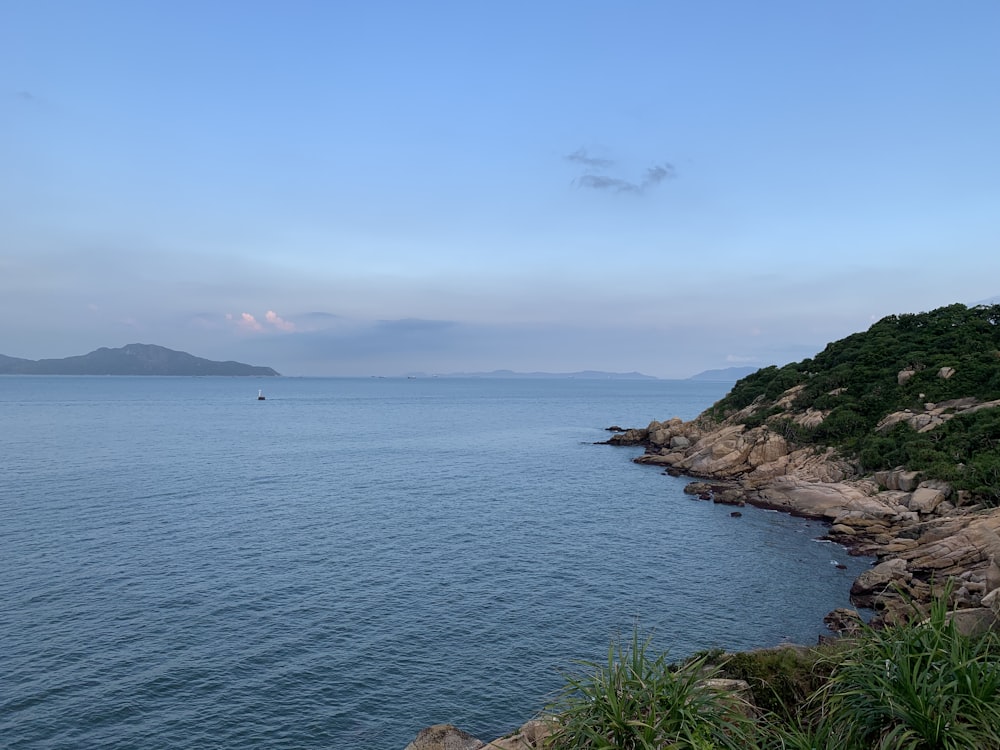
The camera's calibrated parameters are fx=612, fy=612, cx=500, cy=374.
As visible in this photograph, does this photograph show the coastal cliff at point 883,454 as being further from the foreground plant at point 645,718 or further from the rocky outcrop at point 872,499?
the foreground plant at point 645,718

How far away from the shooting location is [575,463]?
324 ft

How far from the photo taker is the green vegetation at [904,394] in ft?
184

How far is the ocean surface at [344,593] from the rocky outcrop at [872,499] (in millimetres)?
3250

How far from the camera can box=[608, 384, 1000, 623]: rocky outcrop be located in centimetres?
3875

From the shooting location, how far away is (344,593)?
134 feet

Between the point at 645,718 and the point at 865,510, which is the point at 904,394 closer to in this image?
the point at 865,510

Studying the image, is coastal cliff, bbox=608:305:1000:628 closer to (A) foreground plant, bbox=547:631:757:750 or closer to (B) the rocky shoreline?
(B) the rocky shoreline

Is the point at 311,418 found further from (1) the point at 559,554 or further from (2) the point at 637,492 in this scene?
(1) the point at 559,554

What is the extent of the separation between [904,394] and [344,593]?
6825cm

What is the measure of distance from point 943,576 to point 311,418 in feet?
535

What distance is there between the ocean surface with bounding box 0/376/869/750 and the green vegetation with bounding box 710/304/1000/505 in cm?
1287

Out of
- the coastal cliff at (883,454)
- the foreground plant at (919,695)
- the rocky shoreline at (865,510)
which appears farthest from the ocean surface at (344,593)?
the foreground plant at (919,695)

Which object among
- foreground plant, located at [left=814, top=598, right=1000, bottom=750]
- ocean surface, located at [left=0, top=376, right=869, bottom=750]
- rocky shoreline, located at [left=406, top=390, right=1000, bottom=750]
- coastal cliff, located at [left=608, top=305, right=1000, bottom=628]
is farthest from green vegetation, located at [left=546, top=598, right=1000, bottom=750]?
coastal cliff, located at [left=608, top=305, right=1000, bottom=628]

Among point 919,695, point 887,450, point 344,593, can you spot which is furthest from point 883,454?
point 919,695
